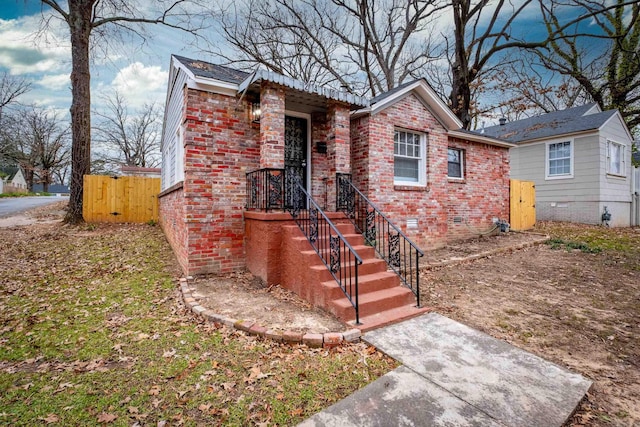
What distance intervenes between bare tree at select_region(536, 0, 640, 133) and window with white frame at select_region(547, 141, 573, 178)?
13.7 feet

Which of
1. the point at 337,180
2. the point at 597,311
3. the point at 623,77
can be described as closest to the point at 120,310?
the point at 337,180

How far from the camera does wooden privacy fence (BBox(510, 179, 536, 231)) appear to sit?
1077 cm

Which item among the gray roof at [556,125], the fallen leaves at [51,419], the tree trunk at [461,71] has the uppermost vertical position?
the tree trunk at [461,71]

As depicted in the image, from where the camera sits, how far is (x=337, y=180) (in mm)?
6379

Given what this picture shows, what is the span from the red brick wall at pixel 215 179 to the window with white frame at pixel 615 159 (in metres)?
15.6

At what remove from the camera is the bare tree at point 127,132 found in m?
28.7

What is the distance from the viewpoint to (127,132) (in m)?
30.1

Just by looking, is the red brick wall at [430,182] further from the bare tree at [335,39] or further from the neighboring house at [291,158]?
the bare tree at [335,39]

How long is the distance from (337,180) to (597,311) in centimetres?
489

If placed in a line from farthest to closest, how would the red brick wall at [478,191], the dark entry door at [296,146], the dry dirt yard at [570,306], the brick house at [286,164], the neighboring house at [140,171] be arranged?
the neighboring house at [140,171] → the red brick wall at [478,191] → the dark entry door at [296,146] → the brick house at [286,164] → the dry dirt yard at [570,306]

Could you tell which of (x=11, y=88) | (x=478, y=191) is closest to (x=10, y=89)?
(x=11, y=88)

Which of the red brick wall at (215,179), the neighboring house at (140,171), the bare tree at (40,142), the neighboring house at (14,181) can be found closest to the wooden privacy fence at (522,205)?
the red brick wall at (215,179)

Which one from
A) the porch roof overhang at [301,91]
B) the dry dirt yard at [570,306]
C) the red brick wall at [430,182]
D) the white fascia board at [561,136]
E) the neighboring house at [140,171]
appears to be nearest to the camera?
the dry dirt yard at [570,306]

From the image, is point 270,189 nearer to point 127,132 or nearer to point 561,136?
point 561,136
